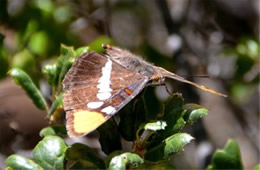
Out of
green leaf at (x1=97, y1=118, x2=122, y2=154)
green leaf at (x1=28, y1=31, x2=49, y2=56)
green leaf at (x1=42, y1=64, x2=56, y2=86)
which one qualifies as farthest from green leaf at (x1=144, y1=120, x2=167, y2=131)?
green leaf at (x1=28, y1=31, x2=49, y2=56)

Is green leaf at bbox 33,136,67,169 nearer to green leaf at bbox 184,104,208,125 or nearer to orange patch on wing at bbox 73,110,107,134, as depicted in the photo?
orange patch on wing at bbox 73,110,107,134

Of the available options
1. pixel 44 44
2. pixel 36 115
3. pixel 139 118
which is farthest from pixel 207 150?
pixel 36 115

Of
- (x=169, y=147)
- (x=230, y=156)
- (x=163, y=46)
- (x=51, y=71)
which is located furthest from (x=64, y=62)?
(x=163, y=46)

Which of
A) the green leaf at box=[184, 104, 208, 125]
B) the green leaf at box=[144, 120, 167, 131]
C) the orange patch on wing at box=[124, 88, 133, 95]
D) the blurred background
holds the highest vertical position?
the orange patch on wing at box=[124, 88, 133, 95]

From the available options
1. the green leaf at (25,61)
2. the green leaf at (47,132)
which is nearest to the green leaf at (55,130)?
the green leaf at (47,132)

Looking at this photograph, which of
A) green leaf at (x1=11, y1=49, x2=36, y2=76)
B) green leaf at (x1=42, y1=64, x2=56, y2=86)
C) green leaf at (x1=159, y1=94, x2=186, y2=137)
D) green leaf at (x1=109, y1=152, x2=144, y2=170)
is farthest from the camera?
green leaf at (x1=11, y1=49, x2=36, y2=76)

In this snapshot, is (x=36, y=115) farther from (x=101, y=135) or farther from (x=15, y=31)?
Result: (x=101, y=135)

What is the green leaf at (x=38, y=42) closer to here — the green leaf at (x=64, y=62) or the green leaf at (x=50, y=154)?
the green leaf at (x=64, y=62)
